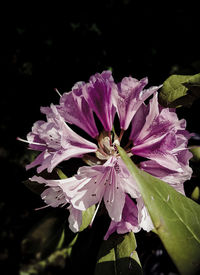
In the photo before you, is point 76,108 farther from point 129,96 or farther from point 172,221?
point 172,221

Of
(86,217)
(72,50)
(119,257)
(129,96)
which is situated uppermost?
(72,50)

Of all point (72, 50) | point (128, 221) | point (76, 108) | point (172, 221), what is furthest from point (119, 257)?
point (72, 50)

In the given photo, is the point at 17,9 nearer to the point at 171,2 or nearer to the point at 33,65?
the point at 33,65

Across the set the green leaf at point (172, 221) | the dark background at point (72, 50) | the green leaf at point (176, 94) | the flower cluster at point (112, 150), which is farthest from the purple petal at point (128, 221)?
the dark background at point (72, 50)

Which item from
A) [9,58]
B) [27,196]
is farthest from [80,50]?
[27,196]

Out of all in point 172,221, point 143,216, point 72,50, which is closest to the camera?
point 172,221

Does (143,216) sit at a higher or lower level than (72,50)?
lower
